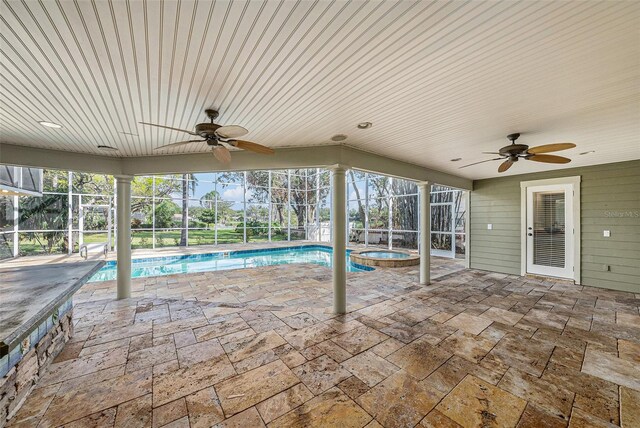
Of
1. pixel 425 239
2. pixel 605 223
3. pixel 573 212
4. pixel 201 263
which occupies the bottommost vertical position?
pixel 201 263

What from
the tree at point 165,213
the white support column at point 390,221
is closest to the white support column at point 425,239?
the white support column at point 390,221

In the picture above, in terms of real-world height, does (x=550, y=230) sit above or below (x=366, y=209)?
below

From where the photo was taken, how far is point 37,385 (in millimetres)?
2182

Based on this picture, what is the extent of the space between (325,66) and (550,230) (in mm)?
6797

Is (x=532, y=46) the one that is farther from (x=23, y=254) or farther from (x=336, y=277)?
(x=23, y=254)

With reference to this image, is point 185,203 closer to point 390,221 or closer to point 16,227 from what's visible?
point 16,227

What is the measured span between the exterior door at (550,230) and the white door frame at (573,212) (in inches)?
Answer: 2.5

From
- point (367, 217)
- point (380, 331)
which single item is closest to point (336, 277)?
point (380, 331)

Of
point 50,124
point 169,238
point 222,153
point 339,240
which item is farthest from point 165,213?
point 339,240

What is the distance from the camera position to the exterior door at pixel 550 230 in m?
5.54

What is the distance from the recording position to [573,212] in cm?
545

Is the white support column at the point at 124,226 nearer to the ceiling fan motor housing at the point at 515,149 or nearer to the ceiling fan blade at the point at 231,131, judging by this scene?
the ceiling fan blade at the point at 231,131

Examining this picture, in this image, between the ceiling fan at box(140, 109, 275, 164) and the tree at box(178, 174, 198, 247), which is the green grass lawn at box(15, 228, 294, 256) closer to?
the tree at box(178, 174, 198, 247)

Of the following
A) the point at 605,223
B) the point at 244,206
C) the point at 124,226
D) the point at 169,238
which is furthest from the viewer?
the point at 244,206
